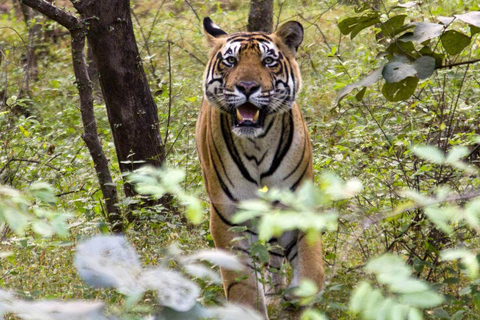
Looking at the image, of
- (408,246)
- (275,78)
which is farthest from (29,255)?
(408,246)

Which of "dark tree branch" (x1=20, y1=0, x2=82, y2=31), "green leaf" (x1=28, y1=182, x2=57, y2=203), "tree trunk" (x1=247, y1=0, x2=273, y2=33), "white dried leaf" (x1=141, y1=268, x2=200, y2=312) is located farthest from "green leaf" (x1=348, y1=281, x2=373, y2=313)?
"tree trunk" (x1=247, y1=0, x2=273, y2=33)

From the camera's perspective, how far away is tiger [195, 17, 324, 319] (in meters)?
4.09

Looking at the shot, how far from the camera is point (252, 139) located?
4254 mm

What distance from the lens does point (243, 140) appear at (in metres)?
4.27

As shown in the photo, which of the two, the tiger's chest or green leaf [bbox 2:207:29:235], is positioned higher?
green leaf [bbox 2:207:29:235]

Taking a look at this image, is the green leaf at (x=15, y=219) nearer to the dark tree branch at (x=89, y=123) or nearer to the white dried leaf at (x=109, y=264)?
the white dried leaf at (x=109, y=264)

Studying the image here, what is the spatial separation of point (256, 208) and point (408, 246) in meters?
2.50

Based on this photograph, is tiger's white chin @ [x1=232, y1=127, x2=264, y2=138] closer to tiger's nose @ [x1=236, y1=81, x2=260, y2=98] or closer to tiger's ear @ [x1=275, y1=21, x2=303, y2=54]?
tiger's nose @ [x1=236, y1=81, x2=260, y2=98]

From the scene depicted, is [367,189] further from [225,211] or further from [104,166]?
[104,166]

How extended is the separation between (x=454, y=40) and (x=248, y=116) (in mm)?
1243

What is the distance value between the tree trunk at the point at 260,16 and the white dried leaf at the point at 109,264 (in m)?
6.89

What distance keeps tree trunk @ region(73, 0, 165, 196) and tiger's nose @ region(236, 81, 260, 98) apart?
53.8 inches

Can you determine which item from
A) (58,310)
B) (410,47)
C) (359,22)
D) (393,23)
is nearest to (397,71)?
(410,47)

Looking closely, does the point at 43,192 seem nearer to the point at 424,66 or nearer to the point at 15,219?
the point at 15,219
